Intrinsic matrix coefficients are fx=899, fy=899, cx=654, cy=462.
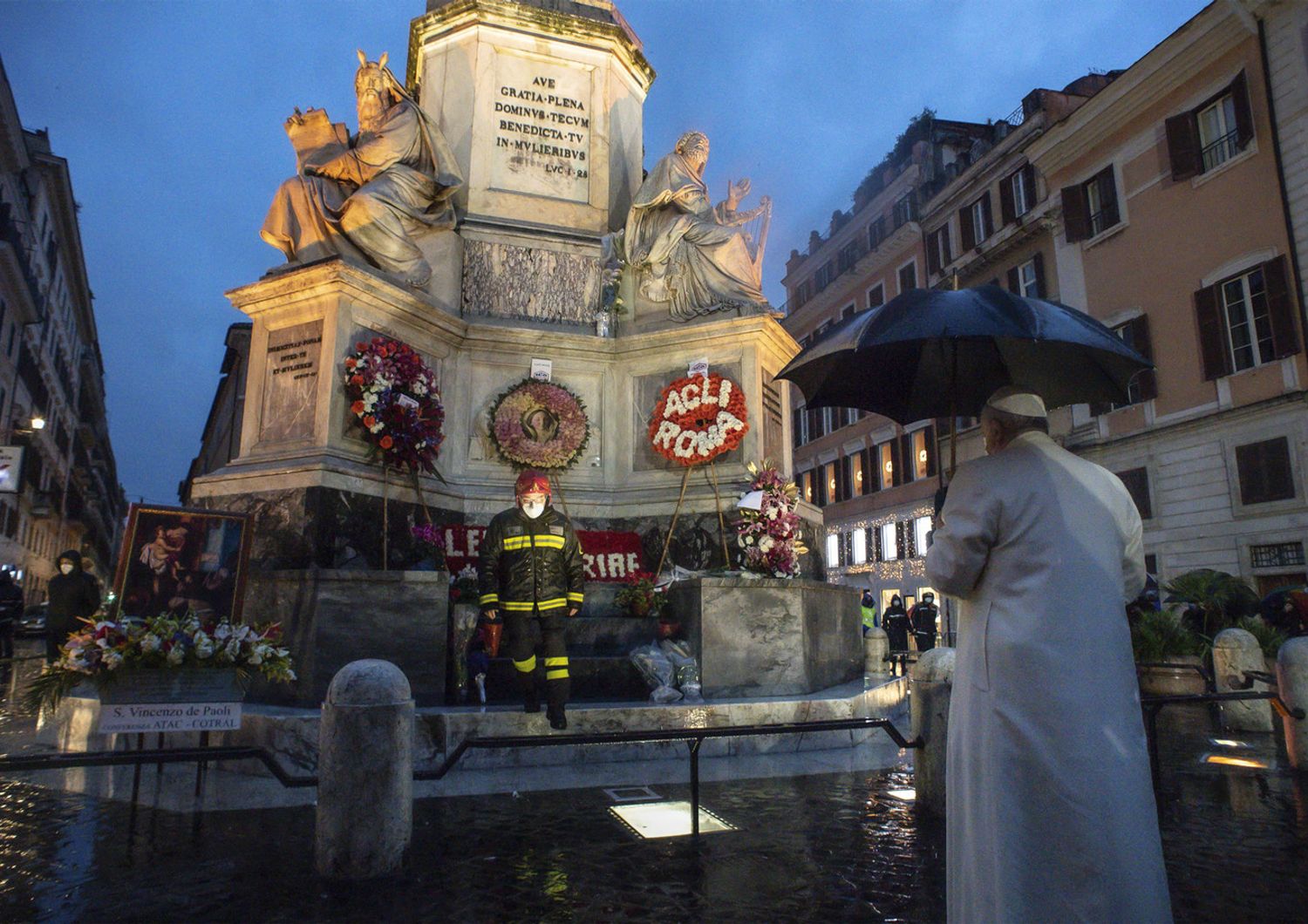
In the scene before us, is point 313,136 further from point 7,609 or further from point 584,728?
point 7,609

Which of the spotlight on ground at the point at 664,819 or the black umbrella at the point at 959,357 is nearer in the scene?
the black umbrella at the point at 959,357

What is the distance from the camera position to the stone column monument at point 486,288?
8.57m

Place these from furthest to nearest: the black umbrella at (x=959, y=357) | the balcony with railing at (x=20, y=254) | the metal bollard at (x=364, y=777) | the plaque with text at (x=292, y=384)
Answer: the balcony with railing at (x=20, y=254) < the plaque with text at (x=292, y=384) < the metal bollard at (x=364, y=777) < the black umbrella at (x=959, y=357)

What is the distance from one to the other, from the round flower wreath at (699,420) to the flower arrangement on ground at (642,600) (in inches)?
72.0

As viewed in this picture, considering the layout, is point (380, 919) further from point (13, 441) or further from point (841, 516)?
point (13, 441)

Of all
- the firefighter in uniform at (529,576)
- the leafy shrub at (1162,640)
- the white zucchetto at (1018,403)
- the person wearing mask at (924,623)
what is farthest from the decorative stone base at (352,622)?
the person wearing mask at (924,623)

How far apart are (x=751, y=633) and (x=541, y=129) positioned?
747cm

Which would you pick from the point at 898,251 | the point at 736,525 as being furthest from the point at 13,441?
the point at 736,525

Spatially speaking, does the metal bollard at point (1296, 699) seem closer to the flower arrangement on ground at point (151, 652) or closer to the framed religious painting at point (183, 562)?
the flower arrangement on ground at point (151, 652)

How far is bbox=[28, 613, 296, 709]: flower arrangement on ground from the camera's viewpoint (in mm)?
5289

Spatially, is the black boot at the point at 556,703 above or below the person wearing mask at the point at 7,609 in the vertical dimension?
below

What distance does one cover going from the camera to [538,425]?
33.4 ft

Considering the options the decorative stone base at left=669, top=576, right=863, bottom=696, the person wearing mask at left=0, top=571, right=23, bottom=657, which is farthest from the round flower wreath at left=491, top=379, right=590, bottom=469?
the person wearing mask at left=0, top=571, right=23, bottom=657

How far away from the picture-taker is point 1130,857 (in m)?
2.72
